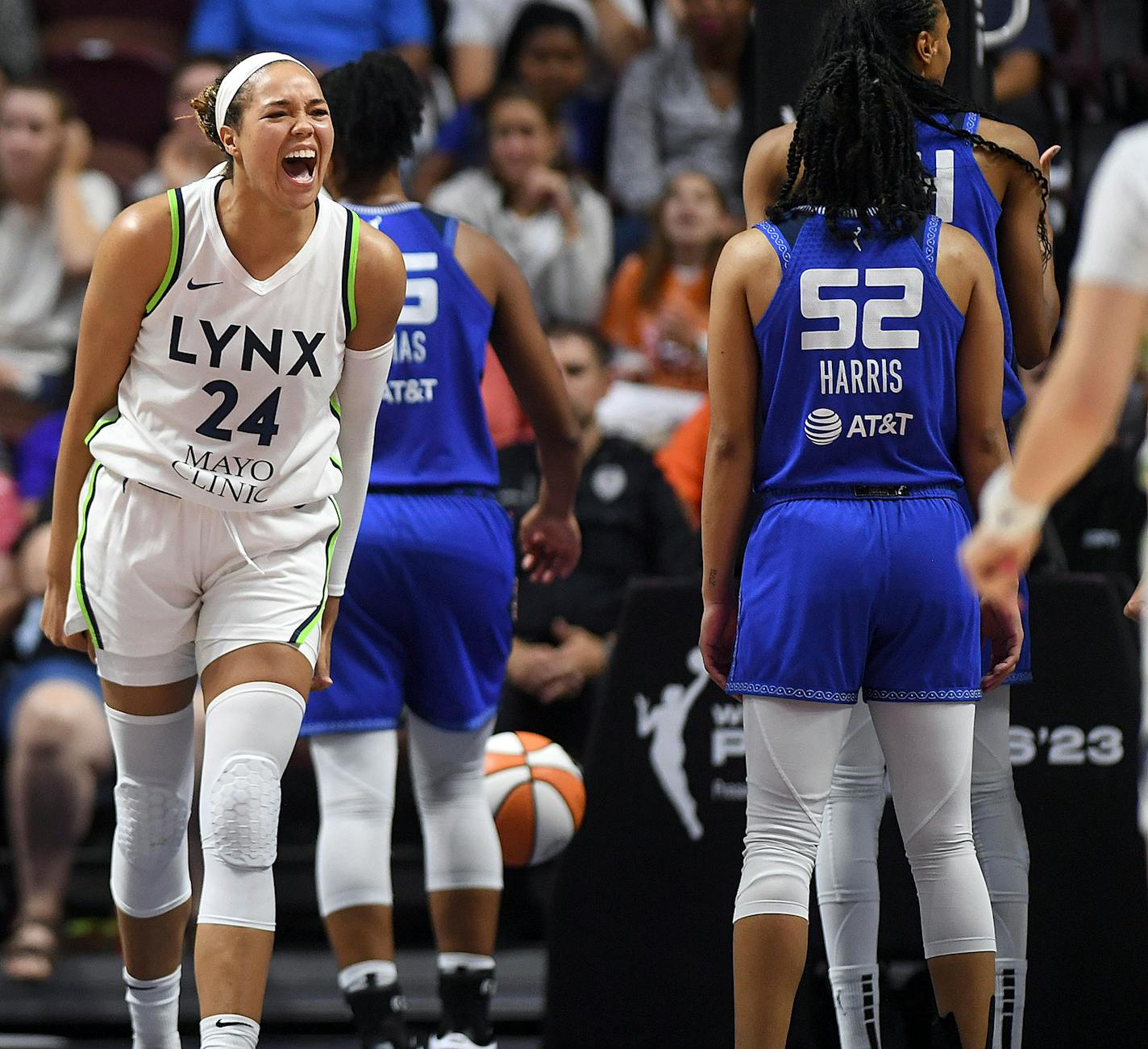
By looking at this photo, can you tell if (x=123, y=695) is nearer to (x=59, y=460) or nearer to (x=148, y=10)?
(x=59, y=460)

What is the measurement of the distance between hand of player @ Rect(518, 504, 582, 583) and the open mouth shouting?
5.06ft

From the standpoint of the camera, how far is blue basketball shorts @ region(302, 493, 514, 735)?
425cm

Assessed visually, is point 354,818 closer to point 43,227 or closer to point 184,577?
point 184,577

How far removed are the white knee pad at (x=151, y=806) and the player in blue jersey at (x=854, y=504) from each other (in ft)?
3.59

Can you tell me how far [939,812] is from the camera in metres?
3.50

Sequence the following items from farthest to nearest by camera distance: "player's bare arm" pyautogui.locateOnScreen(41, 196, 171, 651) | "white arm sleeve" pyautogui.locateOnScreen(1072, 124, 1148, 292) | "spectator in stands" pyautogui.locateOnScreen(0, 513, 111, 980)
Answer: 1. "spectator in stands" pyautogui.locateOnScreen(0, 513, 111, 980)
2. "player's bare arm" pyautogui.locateOnScreen(41, 196, 171, 651)
3. "white arm sleeve" pyautogui.locateOnScreen(1072, 124, 1148, 292)

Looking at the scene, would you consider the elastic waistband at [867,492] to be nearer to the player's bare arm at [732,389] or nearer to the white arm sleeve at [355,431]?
the player's bare arm at [732,389]

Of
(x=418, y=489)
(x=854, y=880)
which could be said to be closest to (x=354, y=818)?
(x=418, y=489)

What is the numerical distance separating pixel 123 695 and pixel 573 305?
4.70 meters

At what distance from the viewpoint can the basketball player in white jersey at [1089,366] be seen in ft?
7.65

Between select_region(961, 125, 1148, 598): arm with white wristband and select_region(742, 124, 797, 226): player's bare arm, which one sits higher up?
select_region(742, 124, 797, 226): player's bare arm

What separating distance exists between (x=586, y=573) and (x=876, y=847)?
2.48 metres

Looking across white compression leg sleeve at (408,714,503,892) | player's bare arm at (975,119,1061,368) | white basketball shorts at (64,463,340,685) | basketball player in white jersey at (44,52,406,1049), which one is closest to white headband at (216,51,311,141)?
basketball player in white jersey at (44,52,406,1049)

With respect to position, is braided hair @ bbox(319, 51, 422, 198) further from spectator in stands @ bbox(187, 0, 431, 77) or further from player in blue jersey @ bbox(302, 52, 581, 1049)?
spectator in stands @ bbox(187, 0, 431, 77)
